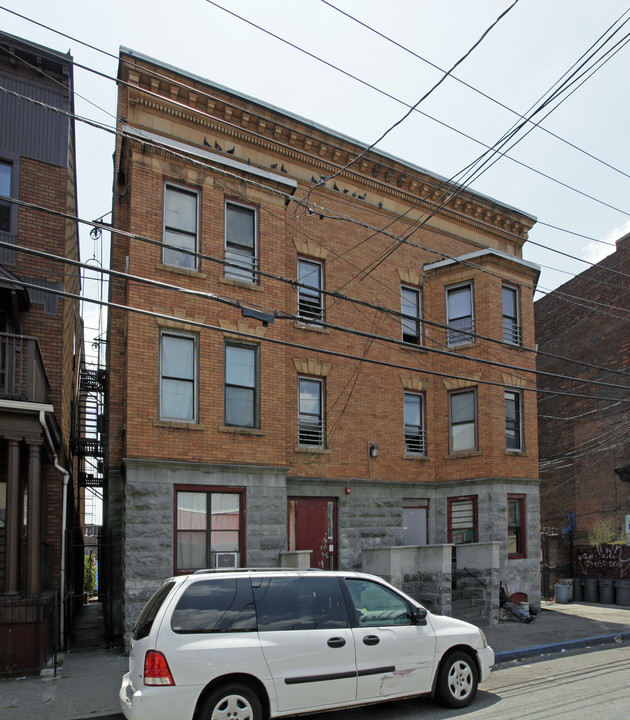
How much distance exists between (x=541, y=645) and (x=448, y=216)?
1153cm

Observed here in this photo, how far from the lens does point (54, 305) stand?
13953mm

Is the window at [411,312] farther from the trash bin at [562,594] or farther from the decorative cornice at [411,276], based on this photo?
the trash bin at [562,594]

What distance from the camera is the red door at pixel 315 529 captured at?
1565cm

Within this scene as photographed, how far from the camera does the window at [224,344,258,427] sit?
1429 cm

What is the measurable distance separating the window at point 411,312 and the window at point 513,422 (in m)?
2.77

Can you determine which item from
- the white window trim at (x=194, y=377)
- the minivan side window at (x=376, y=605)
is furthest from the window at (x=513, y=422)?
the minivan side window at (x=376, y=605)

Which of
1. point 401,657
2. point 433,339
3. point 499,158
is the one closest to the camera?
point 401,657

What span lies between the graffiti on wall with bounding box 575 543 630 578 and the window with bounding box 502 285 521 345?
787cm

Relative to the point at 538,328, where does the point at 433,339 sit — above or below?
below

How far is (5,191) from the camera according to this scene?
1377cm

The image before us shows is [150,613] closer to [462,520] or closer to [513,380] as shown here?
[462,520]

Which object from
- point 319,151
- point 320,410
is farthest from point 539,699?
point 319,151

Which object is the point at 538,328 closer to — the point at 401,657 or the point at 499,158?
the point at 499,158

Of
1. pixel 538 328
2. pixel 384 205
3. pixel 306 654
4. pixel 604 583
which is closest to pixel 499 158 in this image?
pixel 384 205
